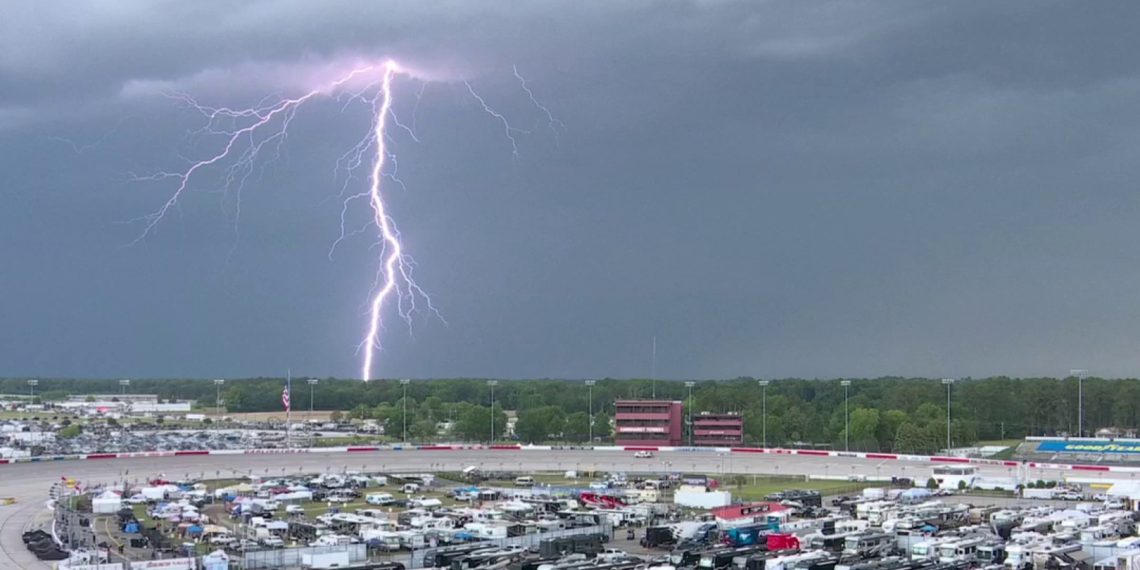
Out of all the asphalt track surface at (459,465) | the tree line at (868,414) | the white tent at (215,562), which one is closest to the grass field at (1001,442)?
the tree line at (868,414)

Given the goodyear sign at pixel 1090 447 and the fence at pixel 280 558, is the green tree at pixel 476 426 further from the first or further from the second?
the fence at pixel 280 558

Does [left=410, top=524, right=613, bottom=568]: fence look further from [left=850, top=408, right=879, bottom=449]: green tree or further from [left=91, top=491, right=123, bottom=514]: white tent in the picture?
[left=850, top=408, right=879, bottom=449]: green tree

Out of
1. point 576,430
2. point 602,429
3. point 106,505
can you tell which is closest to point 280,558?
point 106,505

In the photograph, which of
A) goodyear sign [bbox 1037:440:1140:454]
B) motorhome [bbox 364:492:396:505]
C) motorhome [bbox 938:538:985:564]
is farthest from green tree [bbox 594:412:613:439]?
motorhome [bbox 938:538:985:564]

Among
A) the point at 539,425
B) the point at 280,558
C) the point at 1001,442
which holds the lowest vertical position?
the point at 280,558

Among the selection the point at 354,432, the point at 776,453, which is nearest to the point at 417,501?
the point at 776,453

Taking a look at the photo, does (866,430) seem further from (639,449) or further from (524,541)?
(524,541)
